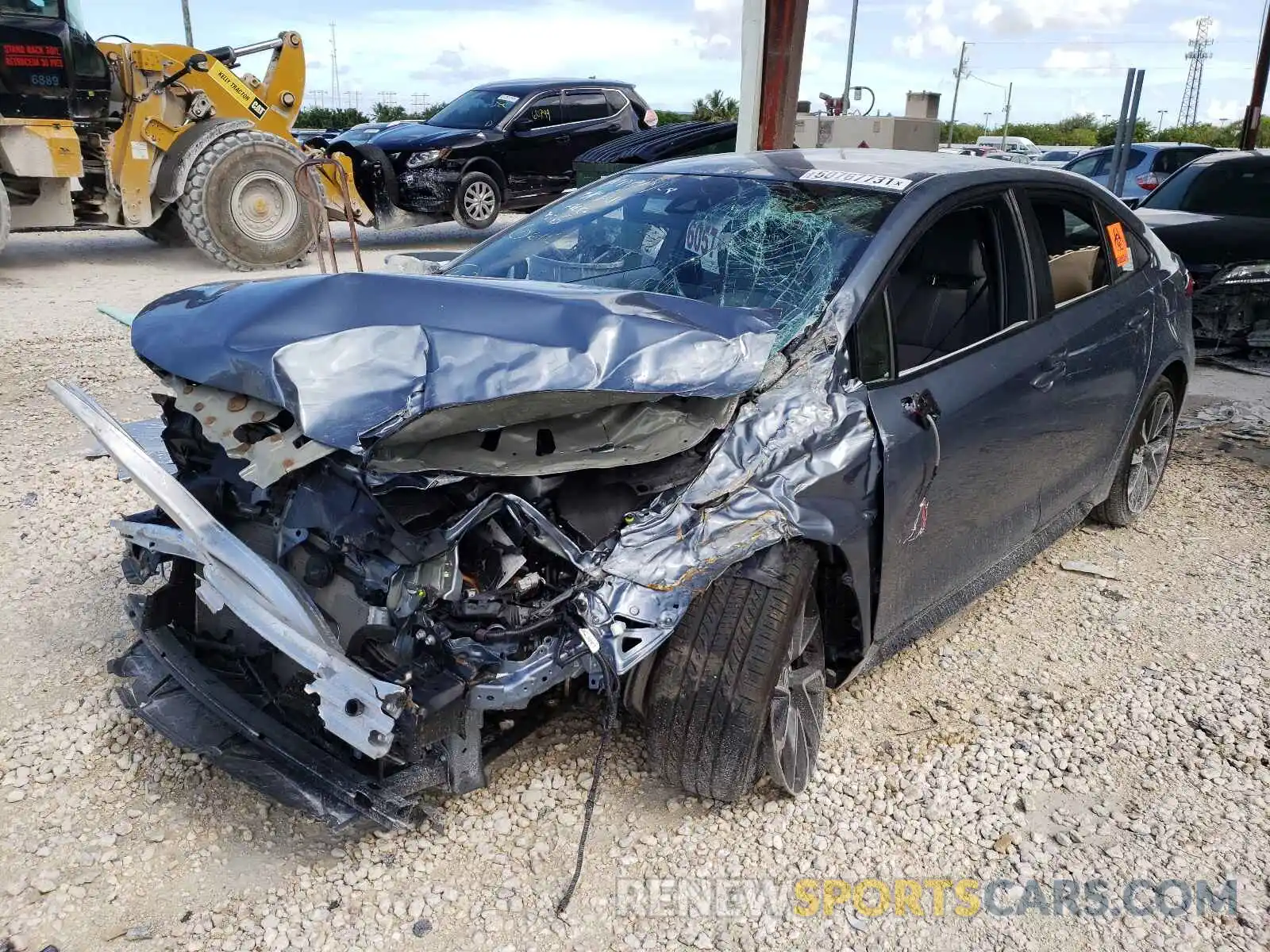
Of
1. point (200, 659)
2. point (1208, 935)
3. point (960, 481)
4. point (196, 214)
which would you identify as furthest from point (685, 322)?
point (196, 214)

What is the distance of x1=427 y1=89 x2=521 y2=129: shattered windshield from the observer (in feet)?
42.4

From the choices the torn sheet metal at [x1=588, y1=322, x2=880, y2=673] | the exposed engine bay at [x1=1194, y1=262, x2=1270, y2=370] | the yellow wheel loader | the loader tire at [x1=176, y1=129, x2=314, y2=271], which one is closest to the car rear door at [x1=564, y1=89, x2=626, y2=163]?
the yellow wheel loader

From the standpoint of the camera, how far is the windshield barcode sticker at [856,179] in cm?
333

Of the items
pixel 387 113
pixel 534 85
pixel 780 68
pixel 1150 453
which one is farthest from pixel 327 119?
pixel 1150 453

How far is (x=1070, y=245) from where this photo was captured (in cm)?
399

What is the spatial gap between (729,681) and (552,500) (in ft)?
2.08

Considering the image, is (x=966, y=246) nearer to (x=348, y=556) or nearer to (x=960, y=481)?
(x=960, y=481)

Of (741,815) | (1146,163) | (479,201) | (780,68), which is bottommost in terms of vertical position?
(741,815)

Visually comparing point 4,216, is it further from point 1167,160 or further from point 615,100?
point 1167,160

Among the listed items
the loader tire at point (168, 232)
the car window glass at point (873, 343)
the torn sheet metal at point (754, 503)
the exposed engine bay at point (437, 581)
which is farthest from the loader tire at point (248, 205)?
the torn sheet metal at point (754, 503)

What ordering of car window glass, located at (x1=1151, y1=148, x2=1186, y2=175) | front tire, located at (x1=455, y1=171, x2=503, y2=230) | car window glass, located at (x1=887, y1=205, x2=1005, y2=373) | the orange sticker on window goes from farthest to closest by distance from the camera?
1. car window glass, located at (x1=1151, y1=148, x2=1186, y2=175)
2. front tire, located at (x1=455, y1=171, x2=503, y2=230)
3. the orange sticker on window
4. car window glass, located at (x1=887, y1=205, x2=1005, y2=373)

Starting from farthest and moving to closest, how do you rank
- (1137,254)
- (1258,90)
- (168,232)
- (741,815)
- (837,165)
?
(1258,90) < (168,232) < (1137,254) < (837,165) < (741,815)

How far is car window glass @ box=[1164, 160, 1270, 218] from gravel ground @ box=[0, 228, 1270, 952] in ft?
17.7

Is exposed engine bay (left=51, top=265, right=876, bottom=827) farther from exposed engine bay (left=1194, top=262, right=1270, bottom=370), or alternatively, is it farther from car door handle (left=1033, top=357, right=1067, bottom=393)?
exposed engine bay (left=1194, top=262, right=1270, bottom=370)
